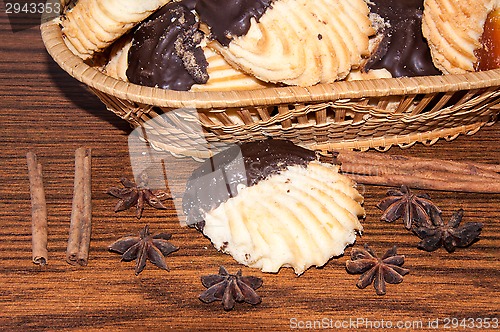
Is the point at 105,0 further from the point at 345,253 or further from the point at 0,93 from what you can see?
the point at 345,253

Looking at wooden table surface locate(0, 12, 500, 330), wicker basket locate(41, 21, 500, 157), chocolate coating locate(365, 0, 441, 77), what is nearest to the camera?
wooden table surface locate(0, 12, 500, 330)

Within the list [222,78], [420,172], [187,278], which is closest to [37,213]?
[187,278]

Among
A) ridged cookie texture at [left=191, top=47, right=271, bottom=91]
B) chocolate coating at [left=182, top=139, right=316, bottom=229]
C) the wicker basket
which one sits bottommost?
chocolate coating at [left=182, top=139, right=316, bottom=229]

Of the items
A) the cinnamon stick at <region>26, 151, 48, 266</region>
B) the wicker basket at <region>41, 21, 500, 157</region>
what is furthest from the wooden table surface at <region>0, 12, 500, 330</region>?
the wicker basket at <region>41, 21, 500, 157</region>

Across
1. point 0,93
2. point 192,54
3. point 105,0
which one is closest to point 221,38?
point 192,54

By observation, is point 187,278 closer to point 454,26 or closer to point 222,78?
point 222,78

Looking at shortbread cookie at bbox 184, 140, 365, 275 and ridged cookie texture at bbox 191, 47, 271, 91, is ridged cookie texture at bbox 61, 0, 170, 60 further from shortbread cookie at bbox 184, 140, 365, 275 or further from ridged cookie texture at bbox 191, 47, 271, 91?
shortbread cookie at bbox 184, 140, 365, 275
